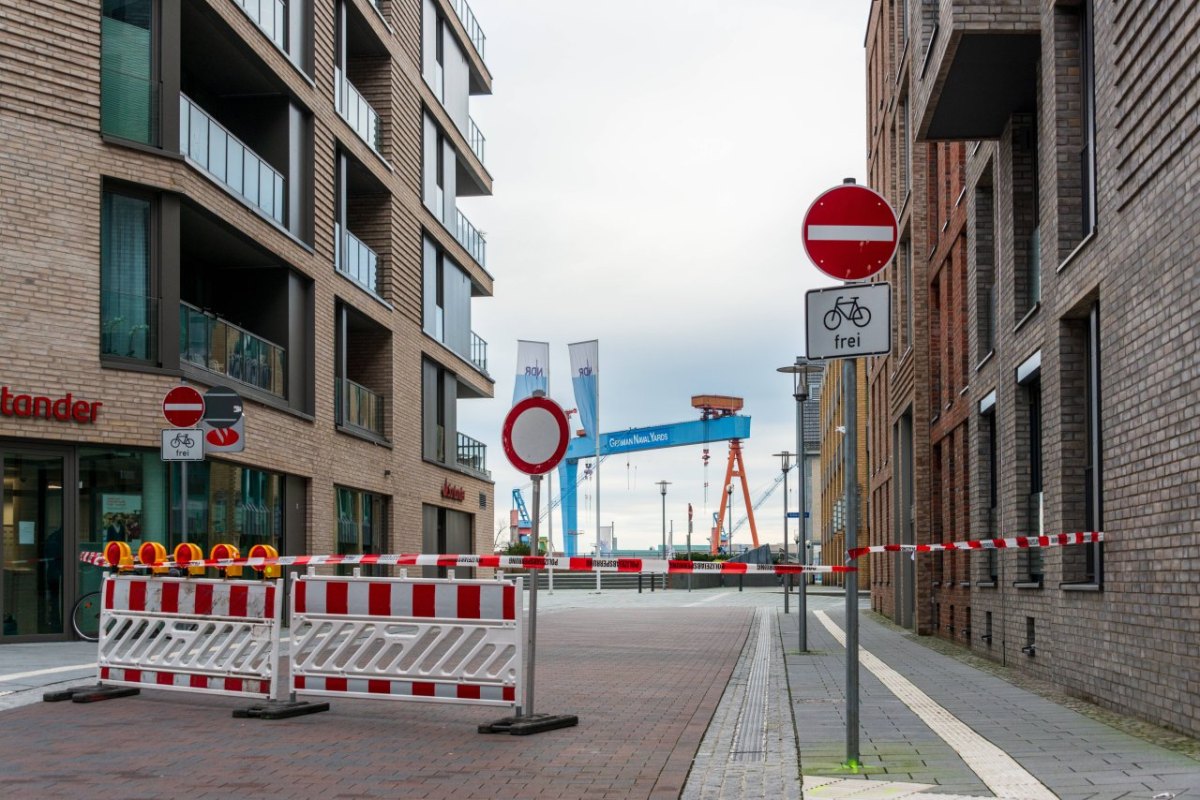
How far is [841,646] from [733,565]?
913 cm

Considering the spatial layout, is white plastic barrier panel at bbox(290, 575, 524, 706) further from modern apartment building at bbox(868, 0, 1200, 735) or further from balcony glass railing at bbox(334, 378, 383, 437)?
balcony glass railing at bbox(334, 378, 383, 437)

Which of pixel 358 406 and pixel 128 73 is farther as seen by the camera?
pixel 358 406

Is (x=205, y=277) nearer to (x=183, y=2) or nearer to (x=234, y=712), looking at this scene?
(x=183, y=2)

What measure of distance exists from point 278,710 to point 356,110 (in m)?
21.5

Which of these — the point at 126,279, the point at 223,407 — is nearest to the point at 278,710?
the point at 223,407

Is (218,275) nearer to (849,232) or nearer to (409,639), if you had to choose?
(409,639)

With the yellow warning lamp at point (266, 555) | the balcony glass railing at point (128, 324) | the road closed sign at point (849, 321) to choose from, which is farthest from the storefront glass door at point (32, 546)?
the road closed sign at point (849, 321)

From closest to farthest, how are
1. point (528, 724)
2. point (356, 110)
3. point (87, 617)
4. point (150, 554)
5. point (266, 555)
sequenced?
point (528, 724) → point (150, 554) → point (87, 617) → point (266, 555) → point (356, 110)

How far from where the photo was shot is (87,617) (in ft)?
62.5

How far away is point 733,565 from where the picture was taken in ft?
36.0

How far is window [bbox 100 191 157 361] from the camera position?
65.2 ft

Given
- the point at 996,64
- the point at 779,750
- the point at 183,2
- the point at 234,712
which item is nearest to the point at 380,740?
the point at 234,712

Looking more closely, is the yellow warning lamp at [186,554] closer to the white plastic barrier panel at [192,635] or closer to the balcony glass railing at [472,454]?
the white plastic barrier panel at [192,635]

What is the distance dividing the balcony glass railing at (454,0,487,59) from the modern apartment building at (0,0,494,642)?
12.1ft
